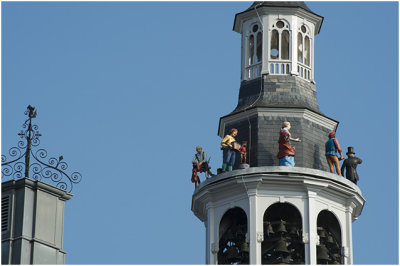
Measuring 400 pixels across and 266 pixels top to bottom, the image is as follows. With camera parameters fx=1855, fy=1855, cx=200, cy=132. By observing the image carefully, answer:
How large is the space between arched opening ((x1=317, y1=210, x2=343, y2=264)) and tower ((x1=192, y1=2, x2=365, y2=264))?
4 cm

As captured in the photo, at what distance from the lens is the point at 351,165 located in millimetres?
80562

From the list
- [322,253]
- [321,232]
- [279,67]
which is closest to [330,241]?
[321,232]

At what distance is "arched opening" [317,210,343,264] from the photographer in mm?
78188

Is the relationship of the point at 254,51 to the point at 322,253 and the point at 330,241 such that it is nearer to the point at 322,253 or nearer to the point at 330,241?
the point at 330,241

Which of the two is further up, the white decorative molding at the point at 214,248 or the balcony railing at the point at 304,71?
the balcony railing at the point at 304,71

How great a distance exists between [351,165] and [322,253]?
4.66 m

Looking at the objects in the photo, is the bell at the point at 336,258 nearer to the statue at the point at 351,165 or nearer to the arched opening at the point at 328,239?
the arched opening at the point at 328,239

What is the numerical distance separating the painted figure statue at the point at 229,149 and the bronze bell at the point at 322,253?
16.8 ft

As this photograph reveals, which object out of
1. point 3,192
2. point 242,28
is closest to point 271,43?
point 242,28

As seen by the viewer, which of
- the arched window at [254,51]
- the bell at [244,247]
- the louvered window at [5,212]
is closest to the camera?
the louvered window at [5,212]

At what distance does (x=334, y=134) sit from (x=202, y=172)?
5.93m

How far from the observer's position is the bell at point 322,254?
255 ft

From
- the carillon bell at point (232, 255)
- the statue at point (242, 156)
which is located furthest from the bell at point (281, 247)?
the statue at point (242, 156)

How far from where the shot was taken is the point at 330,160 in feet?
261
